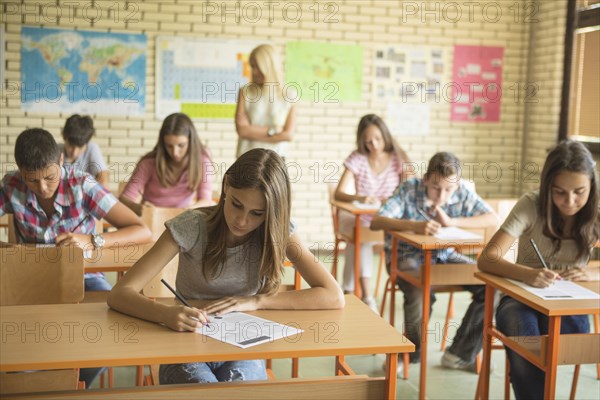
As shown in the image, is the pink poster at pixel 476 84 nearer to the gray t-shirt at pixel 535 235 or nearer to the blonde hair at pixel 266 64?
the blonde hair at pixel 266 64

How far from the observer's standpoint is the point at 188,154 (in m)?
4.69

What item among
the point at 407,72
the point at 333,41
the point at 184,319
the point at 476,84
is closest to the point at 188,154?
the point at 184,319

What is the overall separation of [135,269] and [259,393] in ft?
1.95

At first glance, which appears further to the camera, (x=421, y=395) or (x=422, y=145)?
(x=422, y=145)

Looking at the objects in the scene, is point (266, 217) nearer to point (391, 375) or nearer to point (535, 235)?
point (391, 375)

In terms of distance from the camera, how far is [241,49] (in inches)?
272

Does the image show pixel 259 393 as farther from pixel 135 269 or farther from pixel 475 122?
pixel 475 122

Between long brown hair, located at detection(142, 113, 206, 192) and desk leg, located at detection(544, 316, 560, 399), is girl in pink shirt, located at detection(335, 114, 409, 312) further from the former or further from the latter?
desk leg, located at detection(544, 316, 560, 399)

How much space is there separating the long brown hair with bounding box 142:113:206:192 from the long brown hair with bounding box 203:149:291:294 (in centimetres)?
215

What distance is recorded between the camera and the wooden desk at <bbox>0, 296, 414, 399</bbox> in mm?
1912

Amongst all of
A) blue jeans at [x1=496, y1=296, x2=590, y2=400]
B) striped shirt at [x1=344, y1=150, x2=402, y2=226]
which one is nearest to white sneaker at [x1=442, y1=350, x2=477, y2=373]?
blue jeans at [x1=496, y1=296, x2=590, y2=400]

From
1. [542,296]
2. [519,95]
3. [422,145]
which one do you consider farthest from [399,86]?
[542,296]

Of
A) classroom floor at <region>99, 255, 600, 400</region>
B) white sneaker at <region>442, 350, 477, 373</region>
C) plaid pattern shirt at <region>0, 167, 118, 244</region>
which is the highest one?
plaid pattern shirt at <region>0, 167, 118, 244</region>

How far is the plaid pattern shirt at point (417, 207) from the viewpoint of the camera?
4184 mm
